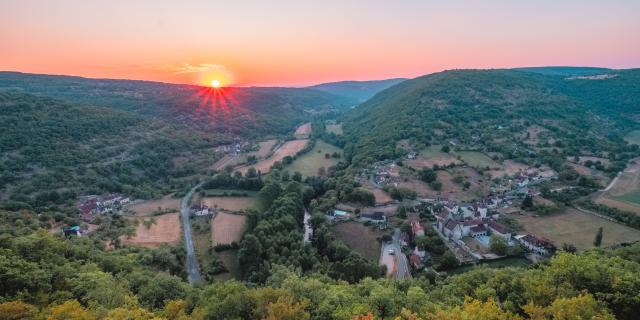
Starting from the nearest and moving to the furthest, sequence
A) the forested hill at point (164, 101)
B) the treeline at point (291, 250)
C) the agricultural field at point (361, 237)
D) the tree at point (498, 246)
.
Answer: the treeline at point (291, 250), the tree at point (498, 246), the agricultural field at point (361, 237), the forested hill at point (164, 101)

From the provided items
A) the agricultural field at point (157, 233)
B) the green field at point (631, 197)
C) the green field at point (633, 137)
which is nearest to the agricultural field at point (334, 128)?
the agricultural field at point (157, 233)

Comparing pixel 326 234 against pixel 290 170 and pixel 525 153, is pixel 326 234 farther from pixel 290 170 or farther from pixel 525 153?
pixel 525 153

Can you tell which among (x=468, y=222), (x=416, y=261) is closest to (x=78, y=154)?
(x=416, y=261)

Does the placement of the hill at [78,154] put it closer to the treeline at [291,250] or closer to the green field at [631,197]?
the treeline at [291,250]

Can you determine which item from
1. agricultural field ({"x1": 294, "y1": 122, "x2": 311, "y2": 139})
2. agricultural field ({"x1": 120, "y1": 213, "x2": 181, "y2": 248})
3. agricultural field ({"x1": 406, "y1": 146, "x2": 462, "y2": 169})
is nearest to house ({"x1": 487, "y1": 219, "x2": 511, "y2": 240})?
agricultural field ({"x1": 406, "y1": 146, "x2": 462, "y2": 169})

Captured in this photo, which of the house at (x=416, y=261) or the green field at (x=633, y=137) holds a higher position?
the green field at (x=633, y=137)

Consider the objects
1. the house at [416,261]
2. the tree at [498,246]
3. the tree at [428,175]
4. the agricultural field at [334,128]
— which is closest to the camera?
the house at [416,261]

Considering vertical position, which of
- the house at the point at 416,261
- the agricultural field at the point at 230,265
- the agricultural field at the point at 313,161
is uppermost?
the agricultural field at the point at 313,161
